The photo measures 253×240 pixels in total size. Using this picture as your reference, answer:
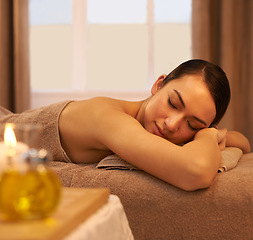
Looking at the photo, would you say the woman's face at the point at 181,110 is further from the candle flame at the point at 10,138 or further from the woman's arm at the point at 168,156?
the candle flame at the point at 10,138

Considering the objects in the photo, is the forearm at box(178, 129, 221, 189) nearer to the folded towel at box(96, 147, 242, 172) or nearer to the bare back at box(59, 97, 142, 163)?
the folded towel at box(96, 147, 242, 172)

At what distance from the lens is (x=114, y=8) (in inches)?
137

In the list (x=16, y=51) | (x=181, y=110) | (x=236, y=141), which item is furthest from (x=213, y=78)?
(x=16, y=51)

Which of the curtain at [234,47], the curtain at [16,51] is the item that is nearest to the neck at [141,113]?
the curtain at [234,47]

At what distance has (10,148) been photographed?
0.57 m

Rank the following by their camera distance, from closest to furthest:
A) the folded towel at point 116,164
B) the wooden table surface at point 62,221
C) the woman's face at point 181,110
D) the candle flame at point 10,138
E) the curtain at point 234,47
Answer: the wooden table surface at point 62,221, the candle flame at point 10,138, the folded towel at point 116,164, the woman's face at point 181,110, the curtain at point 234,47

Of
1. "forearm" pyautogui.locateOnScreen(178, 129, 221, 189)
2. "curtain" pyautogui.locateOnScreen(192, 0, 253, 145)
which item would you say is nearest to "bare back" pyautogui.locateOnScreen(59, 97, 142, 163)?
"forearm" pyautogui.locateOnScreen(178, 129, 221, 189)

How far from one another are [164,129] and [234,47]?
197 cm

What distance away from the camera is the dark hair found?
136 centimetres

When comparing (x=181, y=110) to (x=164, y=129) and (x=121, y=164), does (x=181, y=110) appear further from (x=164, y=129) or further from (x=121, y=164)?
(x=121, y=164)

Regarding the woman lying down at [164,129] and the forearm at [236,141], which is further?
the forearm at [236,141]

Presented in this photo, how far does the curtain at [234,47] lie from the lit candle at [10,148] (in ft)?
8.49

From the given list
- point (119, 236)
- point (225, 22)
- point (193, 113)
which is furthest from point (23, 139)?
point (225, 22)

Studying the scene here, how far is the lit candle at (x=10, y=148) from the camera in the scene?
556 mm
